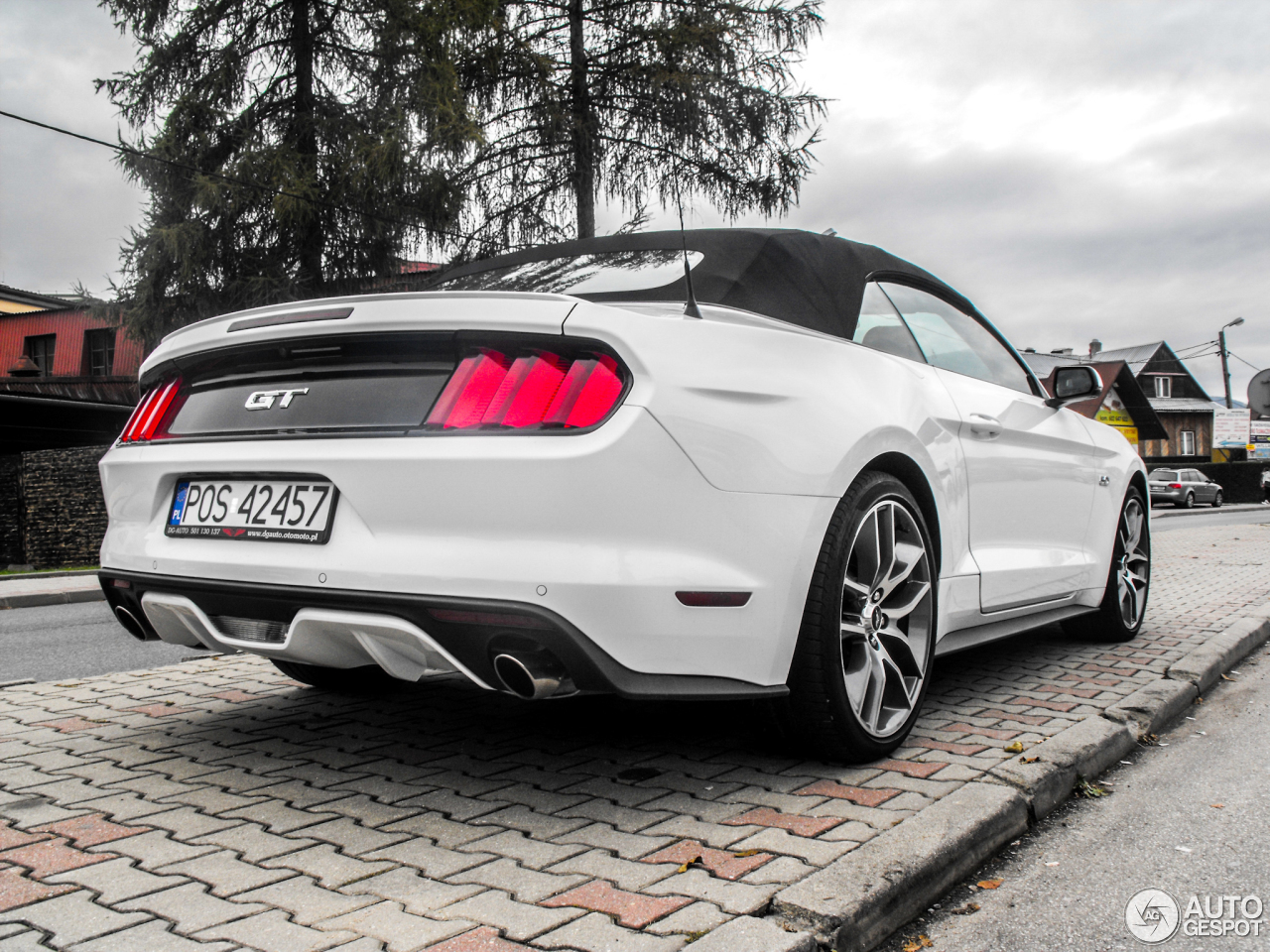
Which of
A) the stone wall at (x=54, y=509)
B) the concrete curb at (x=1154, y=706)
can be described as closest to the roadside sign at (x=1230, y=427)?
the stone wall at (x=54, y=509)

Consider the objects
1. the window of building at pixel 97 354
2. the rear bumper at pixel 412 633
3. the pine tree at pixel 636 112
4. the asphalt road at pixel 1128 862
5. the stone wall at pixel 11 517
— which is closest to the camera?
the asphalt road at pixel 1128 862

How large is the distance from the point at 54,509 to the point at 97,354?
18956 millimetres

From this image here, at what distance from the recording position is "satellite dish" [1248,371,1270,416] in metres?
14.0

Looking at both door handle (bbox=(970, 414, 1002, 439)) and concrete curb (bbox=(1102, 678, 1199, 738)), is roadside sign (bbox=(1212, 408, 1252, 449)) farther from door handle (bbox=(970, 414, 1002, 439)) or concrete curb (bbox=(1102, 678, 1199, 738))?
door handle (bbox=(970, 414, 1002, 439))

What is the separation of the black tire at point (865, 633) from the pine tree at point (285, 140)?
14.1 meters

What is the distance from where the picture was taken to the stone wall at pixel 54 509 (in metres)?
18.2

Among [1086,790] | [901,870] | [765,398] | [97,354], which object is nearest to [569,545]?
[765,398]

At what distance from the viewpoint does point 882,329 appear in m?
3.44

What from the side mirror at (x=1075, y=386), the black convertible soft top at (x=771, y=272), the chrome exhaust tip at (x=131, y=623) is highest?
the black convertible soft top at (x=771, y=272)

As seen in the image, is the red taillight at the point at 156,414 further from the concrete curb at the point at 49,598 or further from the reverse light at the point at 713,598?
the concrete curb at the point at 49,598

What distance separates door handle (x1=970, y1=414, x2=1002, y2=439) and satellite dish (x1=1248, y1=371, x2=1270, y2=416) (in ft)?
40.2

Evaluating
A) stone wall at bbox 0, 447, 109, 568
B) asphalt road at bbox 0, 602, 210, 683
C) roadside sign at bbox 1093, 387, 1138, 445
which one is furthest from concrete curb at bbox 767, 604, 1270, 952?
roadside sign at bbox 1093, 387, 1138, 445

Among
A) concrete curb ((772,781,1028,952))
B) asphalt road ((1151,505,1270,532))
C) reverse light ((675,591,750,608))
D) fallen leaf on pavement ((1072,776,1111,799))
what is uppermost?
reverse light ((675,591,750,608))

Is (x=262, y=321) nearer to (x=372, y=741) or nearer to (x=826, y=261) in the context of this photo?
(x=372, y=741)
